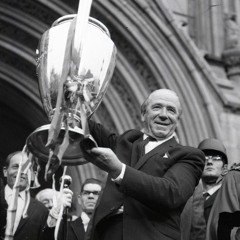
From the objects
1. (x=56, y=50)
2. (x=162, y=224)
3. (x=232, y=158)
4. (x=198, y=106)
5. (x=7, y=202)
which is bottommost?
(x=162, y=224)

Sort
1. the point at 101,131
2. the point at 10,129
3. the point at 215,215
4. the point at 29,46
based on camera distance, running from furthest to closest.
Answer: the point at 10,129
the point at 29,46
the point at 215,215
the point at 101,131

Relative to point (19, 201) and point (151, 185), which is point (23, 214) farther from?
point (151, 185)

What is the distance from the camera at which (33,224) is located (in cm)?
334

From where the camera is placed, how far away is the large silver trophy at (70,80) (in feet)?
6.63

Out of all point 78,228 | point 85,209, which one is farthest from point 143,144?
point 85,209

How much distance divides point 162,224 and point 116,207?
8.1 inches

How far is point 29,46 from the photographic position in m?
7.01

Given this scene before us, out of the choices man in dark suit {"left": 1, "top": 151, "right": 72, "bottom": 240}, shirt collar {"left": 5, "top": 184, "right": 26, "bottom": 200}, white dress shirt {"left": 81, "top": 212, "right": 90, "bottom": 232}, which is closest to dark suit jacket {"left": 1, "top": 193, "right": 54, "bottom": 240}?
man in dark suit {"left": 1, "top": 151, "right": 72, "bottom": 240}

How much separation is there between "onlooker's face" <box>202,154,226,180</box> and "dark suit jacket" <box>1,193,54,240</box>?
114cm

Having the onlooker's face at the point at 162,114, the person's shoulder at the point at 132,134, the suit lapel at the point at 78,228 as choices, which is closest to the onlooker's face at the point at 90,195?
the suit lapel at the point at 78,228

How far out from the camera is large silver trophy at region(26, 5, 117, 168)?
2.02 metres

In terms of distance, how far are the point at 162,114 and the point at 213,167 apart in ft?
5.06

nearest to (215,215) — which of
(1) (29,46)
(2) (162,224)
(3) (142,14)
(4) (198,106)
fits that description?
(2) (162,224)

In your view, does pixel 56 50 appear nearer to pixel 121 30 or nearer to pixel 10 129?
pixel 121 30
